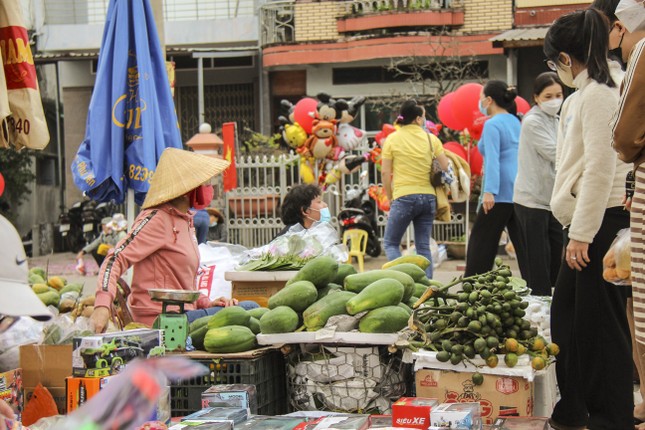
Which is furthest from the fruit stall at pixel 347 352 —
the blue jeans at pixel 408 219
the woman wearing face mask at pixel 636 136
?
the blue jeans at pixel 408 219

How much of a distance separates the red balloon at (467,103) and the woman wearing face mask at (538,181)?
18.6ft

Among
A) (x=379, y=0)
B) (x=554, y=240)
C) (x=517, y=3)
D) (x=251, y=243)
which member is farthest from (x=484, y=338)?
(x=379, y=0)

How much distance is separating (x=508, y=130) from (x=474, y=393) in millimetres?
4121

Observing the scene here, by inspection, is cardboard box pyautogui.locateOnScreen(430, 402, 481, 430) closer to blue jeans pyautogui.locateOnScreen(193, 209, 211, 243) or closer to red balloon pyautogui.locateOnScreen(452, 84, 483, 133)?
blue jeans pyautogui.locateOnScreen(193, 209, 211, 243)

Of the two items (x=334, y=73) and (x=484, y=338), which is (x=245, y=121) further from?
(x=484, y=338)

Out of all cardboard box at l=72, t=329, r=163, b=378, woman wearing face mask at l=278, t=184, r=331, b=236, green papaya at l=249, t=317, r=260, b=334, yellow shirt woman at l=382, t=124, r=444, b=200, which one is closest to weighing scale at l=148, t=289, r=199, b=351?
green papaya at l=249, t=317, r=260, b=334

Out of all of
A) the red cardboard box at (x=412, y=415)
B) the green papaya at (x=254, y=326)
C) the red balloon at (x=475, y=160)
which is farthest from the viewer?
the red balloon at (x=475, y=160)

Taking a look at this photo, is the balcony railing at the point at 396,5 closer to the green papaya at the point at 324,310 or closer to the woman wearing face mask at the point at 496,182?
the woman wearing face mask at the point at 496,182

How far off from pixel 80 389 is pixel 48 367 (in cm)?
49

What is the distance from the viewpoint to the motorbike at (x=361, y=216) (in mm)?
15258

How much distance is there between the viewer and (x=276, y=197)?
17.0 meters

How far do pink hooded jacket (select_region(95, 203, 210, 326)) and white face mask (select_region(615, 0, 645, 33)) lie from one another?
2.87m

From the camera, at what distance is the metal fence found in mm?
16734

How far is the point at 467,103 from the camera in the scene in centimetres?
1261
